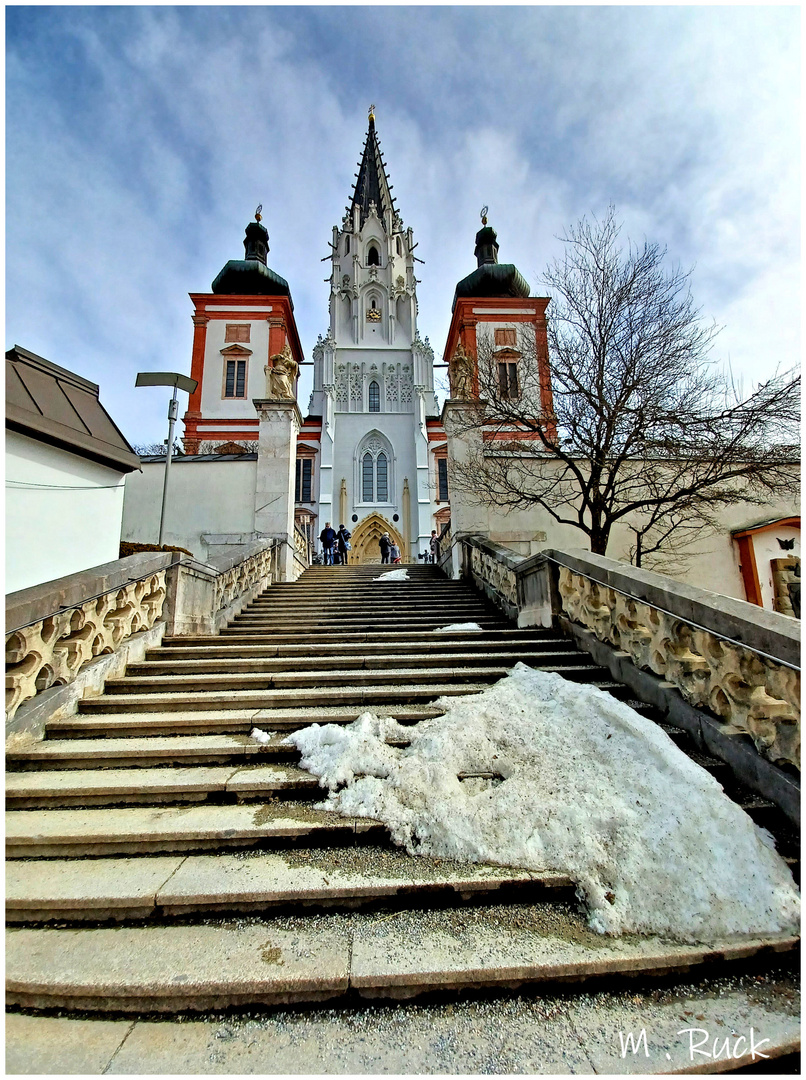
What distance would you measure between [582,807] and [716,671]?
4.41ft

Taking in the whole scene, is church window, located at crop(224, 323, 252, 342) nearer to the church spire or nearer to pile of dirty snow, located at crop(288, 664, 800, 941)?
the church spire

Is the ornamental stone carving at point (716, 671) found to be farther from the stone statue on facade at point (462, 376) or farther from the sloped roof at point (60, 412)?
the sloped roof at point (60, 412)

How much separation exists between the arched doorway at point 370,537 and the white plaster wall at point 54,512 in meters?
18.4

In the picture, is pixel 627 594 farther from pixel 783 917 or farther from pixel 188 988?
pixel 188 988

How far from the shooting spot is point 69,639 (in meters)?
4.00

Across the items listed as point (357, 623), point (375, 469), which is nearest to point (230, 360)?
point (375, 469)

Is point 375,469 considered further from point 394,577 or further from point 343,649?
point 343,649

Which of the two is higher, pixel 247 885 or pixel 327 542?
pixel 327 542

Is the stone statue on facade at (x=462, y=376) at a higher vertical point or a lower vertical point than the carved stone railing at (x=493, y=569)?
higher

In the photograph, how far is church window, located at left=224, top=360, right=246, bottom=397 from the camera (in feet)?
95.8

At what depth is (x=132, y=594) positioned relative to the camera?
4.91 metres

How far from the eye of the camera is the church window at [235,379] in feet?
95.8

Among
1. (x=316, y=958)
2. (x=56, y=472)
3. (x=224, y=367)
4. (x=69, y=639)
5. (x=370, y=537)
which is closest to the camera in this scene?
(x=316, y=958)

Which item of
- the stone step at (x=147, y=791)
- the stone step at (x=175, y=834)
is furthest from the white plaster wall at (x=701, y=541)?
the stone step at (x=175, y=834)
